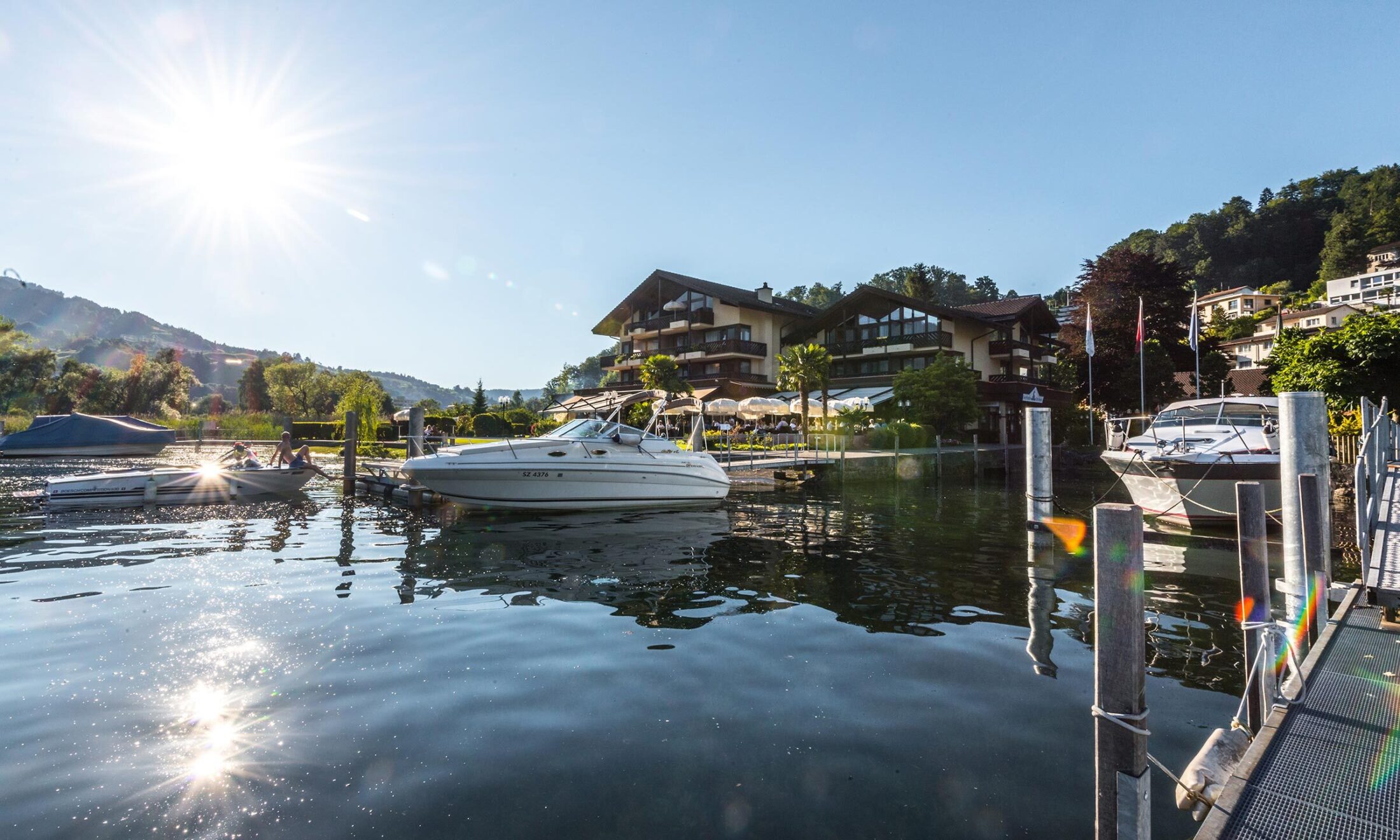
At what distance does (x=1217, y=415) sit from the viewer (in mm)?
14992

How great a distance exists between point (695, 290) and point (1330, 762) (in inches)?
1731

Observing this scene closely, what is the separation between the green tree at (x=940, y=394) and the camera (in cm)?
3381

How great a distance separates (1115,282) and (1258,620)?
4543cm

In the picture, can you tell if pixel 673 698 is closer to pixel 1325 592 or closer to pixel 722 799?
pixel 722 799

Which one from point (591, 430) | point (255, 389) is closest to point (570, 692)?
point (591, 430)

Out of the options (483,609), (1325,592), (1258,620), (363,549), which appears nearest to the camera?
(1258,620)

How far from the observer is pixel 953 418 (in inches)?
1373

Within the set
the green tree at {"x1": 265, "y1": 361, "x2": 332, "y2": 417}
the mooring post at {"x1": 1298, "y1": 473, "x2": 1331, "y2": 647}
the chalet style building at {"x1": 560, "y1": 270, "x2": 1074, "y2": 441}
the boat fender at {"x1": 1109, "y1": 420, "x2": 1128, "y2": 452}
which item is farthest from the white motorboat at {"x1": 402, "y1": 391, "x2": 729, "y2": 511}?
the green tree at {"x1": 265, "y1": 361, "x2": 332, "y2": 417}

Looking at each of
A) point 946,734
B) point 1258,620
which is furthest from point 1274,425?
point 946,734

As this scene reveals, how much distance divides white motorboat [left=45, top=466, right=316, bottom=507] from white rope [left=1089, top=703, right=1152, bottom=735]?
738 inches

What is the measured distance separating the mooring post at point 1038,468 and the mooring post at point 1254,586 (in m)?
5.55

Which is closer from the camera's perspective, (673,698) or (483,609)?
(673,698)

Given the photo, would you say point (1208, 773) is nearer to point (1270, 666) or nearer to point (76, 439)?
point (1270, 666)

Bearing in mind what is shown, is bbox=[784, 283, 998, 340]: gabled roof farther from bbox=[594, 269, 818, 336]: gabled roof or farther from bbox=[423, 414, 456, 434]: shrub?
bbox=[423, 414, 456, 434]: shrub
